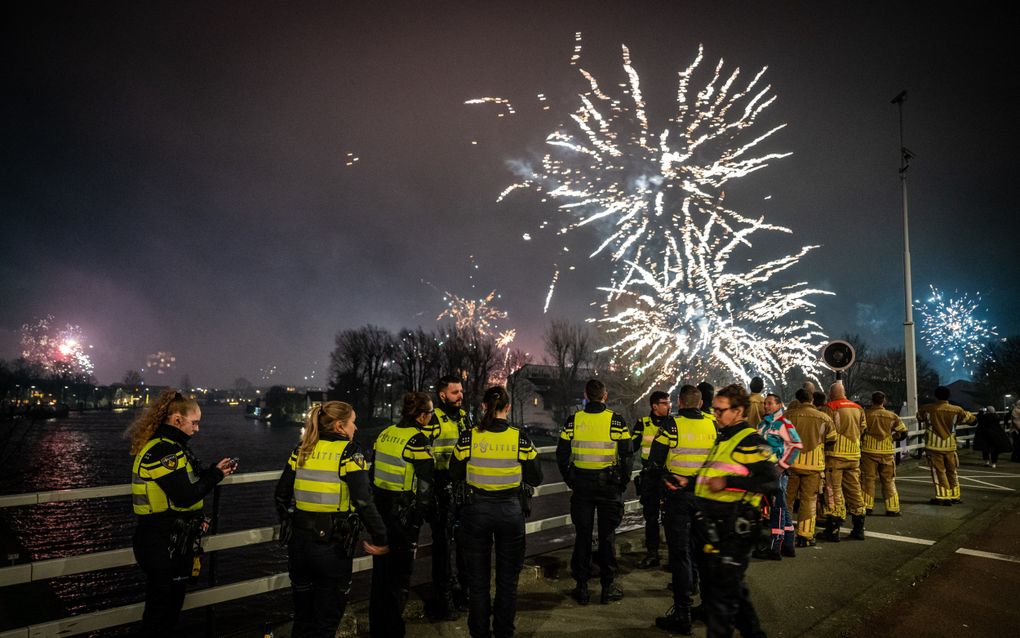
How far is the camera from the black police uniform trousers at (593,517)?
5480 mm

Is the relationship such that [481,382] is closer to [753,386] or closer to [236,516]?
[236,516]

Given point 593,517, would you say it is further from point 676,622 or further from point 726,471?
point 726,471

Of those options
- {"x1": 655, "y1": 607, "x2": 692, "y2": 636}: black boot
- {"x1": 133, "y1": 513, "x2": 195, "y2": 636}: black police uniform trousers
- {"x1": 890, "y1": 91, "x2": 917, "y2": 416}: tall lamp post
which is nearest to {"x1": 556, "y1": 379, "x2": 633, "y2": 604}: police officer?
{"x1": 655, "y1": 607, "x2": 692, "y2": 636}: black boot

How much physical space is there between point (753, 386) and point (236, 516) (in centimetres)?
2743

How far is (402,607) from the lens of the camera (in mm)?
4578

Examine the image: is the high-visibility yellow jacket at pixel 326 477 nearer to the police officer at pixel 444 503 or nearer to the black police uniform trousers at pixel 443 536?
the police officer at pixel 444 503

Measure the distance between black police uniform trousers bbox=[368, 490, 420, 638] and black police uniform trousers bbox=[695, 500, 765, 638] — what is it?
2.37m

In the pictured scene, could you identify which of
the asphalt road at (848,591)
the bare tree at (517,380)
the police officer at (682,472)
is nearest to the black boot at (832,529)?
the asphalt road at (848,591)

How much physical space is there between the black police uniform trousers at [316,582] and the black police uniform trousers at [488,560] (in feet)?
3.48

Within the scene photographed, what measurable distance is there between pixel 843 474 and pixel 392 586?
706 cm

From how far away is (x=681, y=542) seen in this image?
516 cm

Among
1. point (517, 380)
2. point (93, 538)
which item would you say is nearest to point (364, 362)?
point (517, 380)

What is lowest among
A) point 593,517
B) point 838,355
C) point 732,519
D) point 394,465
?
point 593,517

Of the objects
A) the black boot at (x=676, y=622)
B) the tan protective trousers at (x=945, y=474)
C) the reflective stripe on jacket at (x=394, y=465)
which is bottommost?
the black boot at (x=676, y=622)
